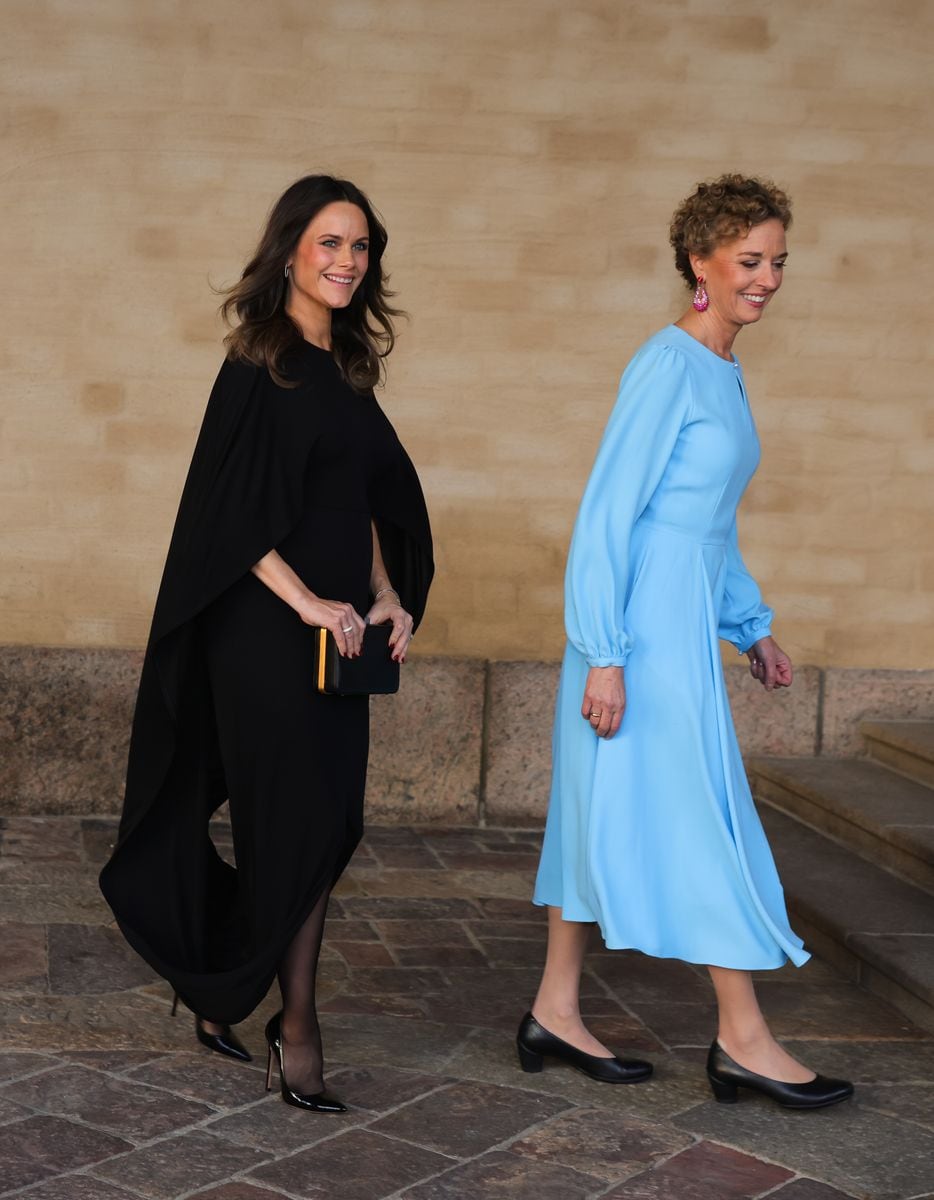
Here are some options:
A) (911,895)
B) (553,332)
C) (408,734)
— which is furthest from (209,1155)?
(553,332)

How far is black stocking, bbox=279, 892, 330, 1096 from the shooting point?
3408 millimetres

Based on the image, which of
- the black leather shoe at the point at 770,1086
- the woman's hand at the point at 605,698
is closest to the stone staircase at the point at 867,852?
the black leather shoe at the point at 770,1086

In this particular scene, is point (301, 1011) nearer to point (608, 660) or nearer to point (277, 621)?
point (277, 621)

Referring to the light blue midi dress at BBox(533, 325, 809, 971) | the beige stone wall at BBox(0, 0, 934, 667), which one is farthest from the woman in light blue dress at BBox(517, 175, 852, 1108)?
the beige stone wall at BBox(0, 0, 934, 667)

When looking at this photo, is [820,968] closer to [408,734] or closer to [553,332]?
[408,734]

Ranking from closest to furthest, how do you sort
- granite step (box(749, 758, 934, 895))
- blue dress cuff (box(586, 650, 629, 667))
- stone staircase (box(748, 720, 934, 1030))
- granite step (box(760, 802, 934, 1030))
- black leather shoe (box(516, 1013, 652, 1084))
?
blue dress cuff (box(586, 650, 629, 667)) → black leather shoe (box(516, 1013, 652, 1084)) → granite step (box(760, 802, 934, 1030)) → stone staircase (box(748, 720, 934, 1030)) → granite step (box(749, 758, 934, 895))

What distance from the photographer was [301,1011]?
341 centimetres

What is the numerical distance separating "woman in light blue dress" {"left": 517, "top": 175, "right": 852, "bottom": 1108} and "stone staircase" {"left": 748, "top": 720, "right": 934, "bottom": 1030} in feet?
3.18

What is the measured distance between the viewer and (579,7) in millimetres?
6375

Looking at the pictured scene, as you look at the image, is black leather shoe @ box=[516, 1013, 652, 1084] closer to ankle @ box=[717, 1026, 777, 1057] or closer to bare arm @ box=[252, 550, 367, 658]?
ankle @ box=[717, 1026, 777, 1057]

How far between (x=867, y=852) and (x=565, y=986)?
218cm

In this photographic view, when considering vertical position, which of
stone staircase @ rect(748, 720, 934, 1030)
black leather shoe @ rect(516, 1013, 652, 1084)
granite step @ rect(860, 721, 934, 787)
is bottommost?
black leather shoe @ rect(516, 1013, 652, 1084)

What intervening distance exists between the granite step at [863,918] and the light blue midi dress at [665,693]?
97cm

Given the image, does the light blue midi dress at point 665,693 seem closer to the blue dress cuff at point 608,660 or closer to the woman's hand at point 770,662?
the blue dress cuff at point 608,660
